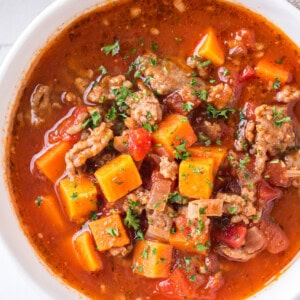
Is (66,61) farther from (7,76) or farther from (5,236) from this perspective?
(5,236)

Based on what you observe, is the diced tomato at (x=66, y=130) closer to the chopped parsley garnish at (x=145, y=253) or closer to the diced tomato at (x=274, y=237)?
the chopped parsley garnish at (x=145, y=253)

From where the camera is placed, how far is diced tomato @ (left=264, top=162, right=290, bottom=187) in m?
5.25

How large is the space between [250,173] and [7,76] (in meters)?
2.09

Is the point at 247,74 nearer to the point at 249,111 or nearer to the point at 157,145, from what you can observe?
the point at 249,111

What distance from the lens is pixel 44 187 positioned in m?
5.28

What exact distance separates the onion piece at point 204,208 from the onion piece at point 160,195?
0.21m

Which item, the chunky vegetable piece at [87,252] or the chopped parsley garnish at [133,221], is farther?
the chunky vegetable piece at [87,252]

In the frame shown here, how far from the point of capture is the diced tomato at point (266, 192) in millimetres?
5258

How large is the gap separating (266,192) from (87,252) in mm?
1553

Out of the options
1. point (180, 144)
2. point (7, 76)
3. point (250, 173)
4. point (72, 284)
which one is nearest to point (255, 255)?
point (250, 173)

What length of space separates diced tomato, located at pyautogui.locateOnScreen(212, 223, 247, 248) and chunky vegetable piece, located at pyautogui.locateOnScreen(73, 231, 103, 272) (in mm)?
997

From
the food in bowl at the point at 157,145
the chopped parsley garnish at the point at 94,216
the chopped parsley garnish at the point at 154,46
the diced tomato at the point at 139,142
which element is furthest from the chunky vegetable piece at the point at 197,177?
the chopped parsley garnish at the point at 154,46

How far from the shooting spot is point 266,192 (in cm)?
527

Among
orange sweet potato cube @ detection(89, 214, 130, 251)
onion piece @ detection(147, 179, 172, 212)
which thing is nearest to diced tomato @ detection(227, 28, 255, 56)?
onion piece @ detection(147, 179, 172, 212)
